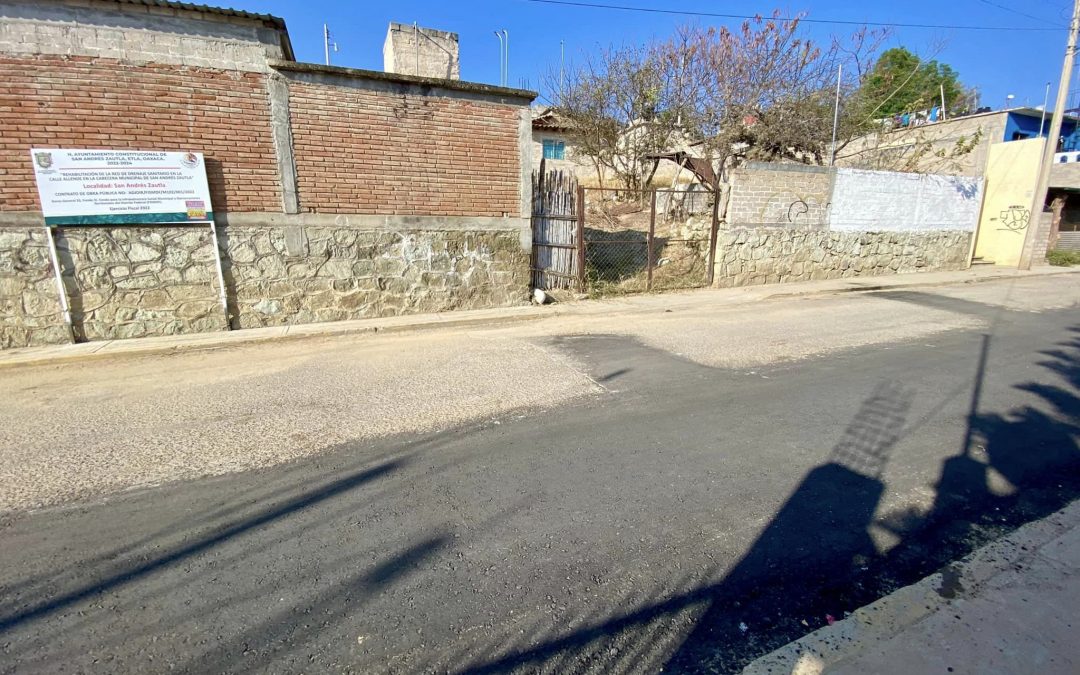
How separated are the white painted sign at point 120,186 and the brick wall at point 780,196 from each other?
413 inches

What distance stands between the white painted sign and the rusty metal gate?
5.73 m

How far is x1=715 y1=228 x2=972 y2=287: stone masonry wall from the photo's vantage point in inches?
471

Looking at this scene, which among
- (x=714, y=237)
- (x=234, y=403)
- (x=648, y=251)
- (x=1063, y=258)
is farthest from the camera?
(x=1063, y=258)

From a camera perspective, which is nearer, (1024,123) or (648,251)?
(648,251)

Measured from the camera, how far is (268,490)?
10.4 ft

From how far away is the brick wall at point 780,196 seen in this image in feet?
38.2

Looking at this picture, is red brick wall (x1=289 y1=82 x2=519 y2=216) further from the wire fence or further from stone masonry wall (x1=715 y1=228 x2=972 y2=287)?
stone masonry wall (x1=715 y1=228 x2=972 y2=287)

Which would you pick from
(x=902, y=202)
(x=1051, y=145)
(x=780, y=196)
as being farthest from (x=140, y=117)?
(x=1051, y=145)

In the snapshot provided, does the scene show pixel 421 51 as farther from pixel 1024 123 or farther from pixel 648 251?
pixel 1024 123

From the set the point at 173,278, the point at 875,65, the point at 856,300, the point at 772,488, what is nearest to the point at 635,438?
the point at 772,488

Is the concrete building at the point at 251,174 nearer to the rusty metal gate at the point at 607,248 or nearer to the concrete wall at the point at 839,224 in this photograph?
the rusty metal gate at the point at 607,248

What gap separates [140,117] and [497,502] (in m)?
7.72

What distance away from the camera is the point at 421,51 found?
15148 mm

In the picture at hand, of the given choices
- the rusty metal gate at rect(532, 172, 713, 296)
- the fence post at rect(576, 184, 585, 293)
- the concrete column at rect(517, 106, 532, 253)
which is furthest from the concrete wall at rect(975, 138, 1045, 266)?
the concrete column at rect(517, 106, 532, 253)
